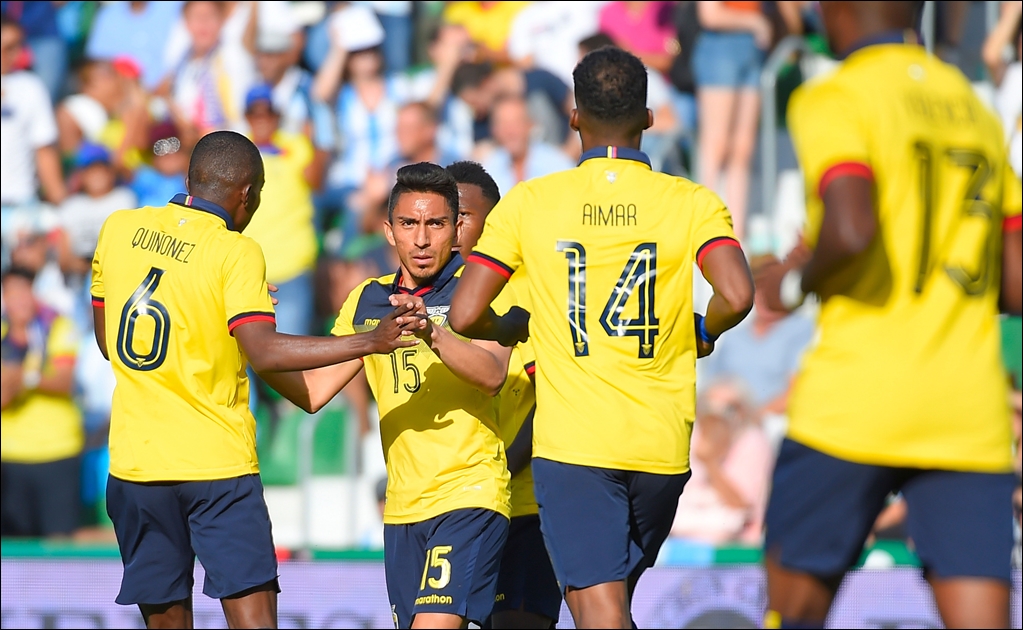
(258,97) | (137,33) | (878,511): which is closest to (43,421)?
(258,97)

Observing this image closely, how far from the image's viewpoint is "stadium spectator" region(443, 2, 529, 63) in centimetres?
953

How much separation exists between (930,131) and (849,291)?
473 millimetres

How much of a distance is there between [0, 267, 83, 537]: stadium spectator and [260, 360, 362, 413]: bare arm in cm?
418

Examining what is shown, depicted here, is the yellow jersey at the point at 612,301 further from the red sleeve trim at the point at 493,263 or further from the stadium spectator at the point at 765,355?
the stadium spectator at the point at 765,355

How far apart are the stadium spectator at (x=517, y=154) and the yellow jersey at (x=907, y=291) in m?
5.84

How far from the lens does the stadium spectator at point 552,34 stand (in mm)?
9414

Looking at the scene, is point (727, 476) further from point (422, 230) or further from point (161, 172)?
point (161, 172)

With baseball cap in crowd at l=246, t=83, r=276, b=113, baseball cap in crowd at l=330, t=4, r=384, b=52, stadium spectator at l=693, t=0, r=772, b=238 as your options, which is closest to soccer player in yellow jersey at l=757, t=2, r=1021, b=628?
stadium spectator at l=693, t=0, r=772, b=238

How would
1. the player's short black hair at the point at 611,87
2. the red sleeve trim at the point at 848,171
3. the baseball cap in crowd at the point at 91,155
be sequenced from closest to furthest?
the red sleeve trim at the point at 848,171 < the player's short black hair at the point at 611,87 < the baseball cap in crowd at the point at 91,155

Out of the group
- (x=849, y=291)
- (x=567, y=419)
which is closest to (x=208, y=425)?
(x=567, y=419)

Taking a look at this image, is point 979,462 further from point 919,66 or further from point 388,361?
point 388,361

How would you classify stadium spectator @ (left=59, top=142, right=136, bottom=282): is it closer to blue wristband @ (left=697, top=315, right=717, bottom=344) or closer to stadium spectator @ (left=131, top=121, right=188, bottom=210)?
stadium spectator @ (left=131, top=121, right=188, bottom=210)

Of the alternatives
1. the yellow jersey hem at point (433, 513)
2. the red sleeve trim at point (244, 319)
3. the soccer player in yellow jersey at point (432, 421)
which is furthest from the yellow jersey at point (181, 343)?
the yellow jersey hem at point (433, 513)

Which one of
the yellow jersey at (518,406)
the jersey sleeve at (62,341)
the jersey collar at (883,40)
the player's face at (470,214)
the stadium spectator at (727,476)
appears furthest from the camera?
the jersey sleeve at (62,341)
